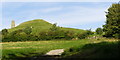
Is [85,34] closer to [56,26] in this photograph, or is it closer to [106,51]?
[56,26]

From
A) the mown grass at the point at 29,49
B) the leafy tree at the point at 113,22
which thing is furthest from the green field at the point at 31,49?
the leafy tree at the point at 113,22

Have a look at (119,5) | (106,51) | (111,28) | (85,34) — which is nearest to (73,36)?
(85,34)

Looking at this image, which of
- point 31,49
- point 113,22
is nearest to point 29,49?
point 31,49

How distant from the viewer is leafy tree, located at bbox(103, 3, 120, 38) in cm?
4512

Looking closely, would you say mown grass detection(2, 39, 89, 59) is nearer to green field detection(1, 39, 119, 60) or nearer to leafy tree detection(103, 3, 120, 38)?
green field detection(1, 39, 119, 60)

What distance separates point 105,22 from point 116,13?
170 inches

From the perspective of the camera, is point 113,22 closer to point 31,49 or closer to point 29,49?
point 31,49

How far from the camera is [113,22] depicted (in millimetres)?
45688

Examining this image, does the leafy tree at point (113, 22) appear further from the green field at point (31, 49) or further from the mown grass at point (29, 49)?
the mown grass at point (29, 49)

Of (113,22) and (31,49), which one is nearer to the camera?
(31,49)

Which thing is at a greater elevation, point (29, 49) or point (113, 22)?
point (113, 22)

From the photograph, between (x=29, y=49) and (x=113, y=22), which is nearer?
(x=29, y=49)

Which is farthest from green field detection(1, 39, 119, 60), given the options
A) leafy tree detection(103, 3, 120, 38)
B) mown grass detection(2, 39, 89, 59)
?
leafy tree detection(103, 3, 120, 38)

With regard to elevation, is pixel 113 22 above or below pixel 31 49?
above
